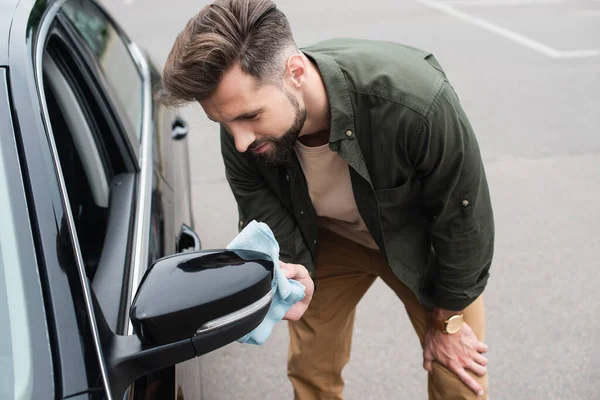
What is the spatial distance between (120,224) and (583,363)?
2.13 metres

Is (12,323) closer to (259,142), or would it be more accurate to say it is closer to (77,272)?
(77,272)

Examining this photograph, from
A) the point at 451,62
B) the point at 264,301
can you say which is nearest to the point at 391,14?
the point at 451,62

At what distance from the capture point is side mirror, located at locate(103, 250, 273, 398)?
4.01ft

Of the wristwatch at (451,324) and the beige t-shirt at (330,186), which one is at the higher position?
the beige t-shirt at (330,186)

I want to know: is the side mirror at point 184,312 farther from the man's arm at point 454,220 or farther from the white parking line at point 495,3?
the white parking line at point 495,3

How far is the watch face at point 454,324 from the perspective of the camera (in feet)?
6.62

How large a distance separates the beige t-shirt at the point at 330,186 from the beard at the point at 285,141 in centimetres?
11

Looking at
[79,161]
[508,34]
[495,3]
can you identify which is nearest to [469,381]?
[79,161]

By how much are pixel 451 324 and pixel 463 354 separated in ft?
0.32

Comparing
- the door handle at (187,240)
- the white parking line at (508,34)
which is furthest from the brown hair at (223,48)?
the white parking line at (508,34)

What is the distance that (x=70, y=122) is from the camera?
2.03m

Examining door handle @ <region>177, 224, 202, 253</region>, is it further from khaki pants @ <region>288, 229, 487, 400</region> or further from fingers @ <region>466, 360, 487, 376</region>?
fingers @ <region>466, 360, 487, 376</region>

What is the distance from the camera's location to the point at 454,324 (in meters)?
2.03

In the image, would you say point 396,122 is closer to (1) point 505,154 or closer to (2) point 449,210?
(2) point 449,210
